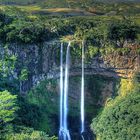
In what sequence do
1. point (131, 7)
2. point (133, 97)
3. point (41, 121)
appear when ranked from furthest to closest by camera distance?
point (131, 7)
point (41, 121)
point (133, 97)

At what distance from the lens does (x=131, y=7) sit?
38.3m

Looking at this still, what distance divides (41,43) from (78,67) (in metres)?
2.50

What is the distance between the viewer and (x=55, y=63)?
3098 cm

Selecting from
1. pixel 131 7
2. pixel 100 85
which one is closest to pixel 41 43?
pixel 100 85

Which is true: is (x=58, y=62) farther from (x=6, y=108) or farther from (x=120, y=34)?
(x=6, y=108)

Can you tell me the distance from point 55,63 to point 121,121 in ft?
20.8

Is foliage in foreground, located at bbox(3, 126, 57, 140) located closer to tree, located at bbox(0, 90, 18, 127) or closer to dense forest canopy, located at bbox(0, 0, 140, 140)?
tree, located at bbox(0, 90, 18, 127)

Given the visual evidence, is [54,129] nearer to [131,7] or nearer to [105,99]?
[105,99]

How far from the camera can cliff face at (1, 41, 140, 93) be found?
101 ft

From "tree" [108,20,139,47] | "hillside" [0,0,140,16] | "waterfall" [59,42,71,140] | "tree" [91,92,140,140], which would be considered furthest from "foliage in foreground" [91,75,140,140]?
"hillside" [0,0,140,16]

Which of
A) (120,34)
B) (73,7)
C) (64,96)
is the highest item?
(73,7)

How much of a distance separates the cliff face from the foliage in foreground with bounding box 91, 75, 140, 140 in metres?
2.64

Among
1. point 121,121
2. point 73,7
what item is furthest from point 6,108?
point 73,7

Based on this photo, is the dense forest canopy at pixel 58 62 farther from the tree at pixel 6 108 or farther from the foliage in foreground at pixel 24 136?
the foliage in foreground at pixel 24 136
